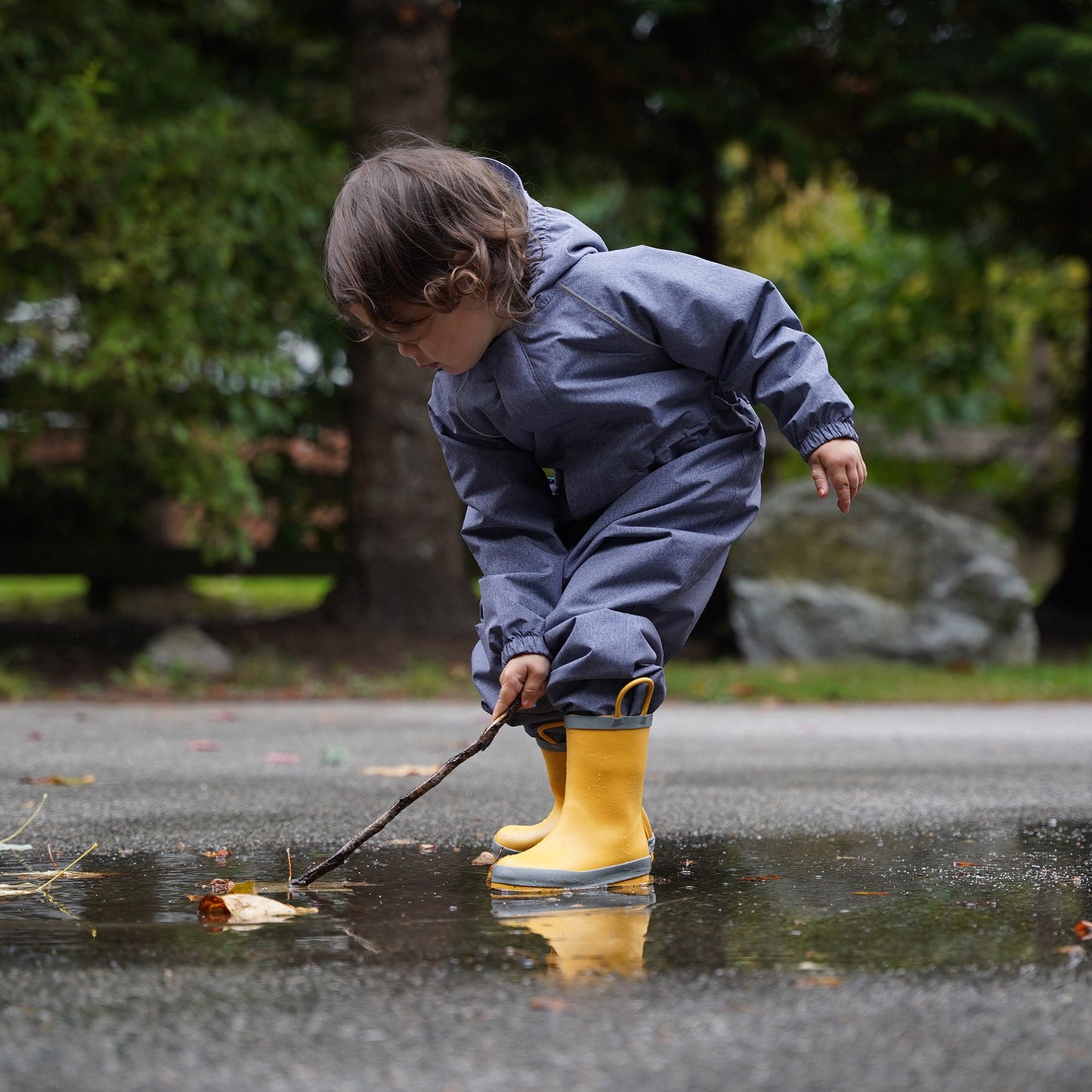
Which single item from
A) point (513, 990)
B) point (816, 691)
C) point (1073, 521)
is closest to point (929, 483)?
point (1073, 521)

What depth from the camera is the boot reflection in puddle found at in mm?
1619

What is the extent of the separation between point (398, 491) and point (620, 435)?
5.14 meters

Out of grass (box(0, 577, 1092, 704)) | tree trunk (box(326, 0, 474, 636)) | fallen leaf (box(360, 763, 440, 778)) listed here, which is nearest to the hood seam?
fallen leaf (box(360, 763, 440, 778))

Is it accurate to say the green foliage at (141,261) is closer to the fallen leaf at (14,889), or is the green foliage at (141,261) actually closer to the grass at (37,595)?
the grass at (37,595)

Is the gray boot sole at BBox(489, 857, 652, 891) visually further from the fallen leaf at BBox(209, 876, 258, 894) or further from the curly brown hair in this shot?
the curly brown hair

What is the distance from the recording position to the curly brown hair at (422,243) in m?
2.19

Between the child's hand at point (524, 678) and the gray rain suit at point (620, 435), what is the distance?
0.02 metres

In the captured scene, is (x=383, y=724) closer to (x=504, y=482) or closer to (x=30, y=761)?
(x=30, y=761)

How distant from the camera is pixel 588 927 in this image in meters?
1.85

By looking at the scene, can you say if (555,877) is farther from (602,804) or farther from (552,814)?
(552,814)

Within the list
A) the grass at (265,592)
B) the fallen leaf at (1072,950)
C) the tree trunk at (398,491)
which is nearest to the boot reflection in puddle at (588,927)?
the fallen leaf at (1072,950)

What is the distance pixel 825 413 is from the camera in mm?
2227

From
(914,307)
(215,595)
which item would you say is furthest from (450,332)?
(215,595)

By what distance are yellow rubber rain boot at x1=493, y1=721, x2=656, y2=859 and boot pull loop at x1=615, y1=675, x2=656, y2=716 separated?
0.17 m
